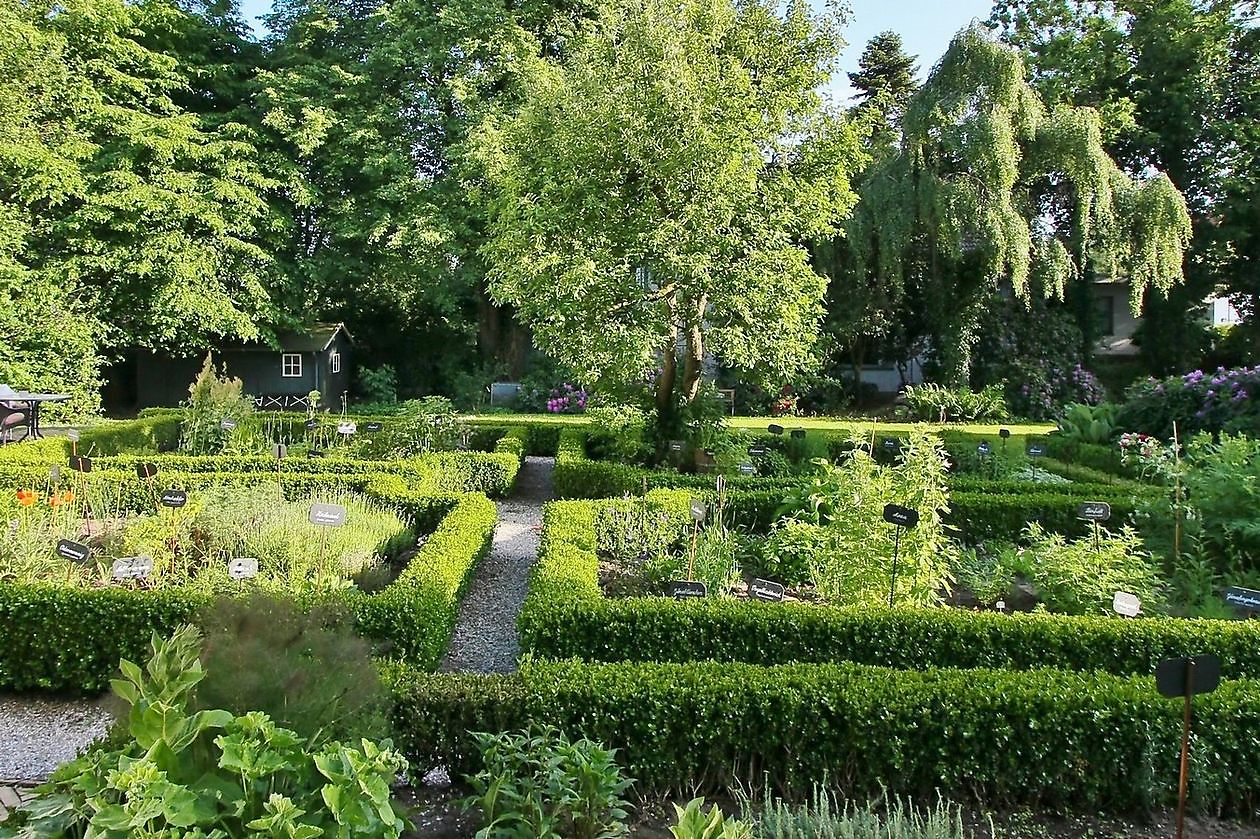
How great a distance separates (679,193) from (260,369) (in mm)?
15643

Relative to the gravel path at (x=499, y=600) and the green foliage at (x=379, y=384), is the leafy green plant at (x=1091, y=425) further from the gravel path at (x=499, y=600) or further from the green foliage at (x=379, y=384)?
the green foliage at (x=379, y=384)

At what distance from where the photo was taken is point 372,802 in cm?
211

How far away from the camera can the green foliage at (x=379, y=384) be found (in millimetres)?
21250

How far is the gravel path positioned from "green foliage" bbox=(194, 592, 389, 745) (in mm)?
1919

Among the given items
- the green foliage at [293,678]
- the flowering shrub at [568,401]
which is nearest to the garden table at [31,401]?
the flowering shrub at [568,401]

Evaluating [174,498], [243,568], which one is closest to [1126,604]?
[243,568]

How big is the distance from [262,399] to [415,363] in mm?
5035

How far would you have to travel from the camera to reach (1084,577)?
4.85m

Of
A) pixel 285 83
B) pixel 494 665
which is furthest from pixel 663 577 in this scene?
pixel 285 83

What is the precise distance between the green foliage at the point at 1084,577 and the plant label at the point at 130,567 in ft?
16.4

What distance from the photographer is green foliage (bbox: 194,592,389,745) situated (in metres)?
2.43

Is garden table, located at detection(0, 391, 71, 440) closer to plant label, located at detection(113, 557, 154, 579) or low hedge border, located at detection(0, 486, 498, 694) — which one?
low hedge border, located at detection(0, 486, 498, 694)

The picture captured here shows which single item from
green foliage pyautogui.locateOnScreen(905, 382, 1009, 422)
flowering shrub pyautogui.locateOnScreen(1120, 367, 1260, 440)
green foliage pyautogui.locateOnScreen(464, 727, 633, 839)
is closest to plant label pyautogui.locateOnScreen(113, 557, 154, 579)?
green foliage pyautogui.locateOnScreen(464, 727, 633, 839)

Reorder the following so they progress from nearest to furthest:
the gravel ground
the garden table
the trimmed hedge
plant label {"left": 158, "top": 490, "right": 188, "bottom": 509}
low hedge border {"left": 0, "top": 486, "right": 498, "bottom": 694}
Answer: the trimmed hedge < the gravel ground < low hedge border {"left": 0, "top": 486, "right": 498, "bottom": 694} < plant label {"left": 158, "top": 490, "right": 188, "bottom": 509} < the garden table
